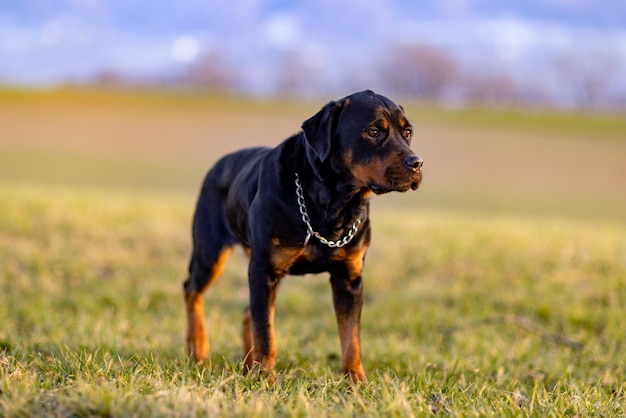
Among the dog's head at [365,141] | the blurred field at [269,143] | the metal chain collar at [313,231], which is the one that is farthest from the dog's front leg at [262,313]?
the blurred field at [269,143]

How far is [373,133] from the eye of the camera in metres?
4.29

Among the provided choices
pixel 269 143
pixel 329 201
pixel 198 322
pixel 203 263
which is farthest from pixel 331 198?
pixel 269 143

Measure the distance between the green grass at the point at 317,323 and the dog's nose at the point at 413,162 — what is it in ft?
3.86

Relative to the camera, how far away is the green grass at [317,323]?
11.9 feet

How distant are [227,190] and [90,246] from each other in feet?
14.4

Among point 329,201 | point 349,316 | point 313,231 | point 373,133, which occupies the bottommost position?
point 349,316

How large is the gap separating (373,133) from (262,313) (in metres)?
1.23

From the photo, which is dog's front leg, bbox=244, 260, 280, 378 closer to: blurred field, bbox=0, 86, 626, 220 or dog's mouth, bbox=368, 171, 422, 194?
dog's mouth, bbox=368, 171, 422, 194

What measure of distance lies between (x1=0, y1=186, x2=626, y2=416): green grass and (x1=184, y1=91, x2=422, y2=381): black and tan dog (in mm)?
415

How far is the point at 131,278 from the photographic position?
833cm

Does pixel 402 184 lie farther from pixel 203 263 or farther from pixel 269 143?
pixel 269 143

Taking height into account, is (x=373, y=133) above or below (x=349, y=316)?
above

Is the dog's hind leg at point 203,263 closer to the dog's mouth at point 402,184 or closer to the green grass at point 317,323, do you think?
the green grass at point 317,323

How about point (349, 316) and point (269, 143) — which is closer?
point (349, 316)
